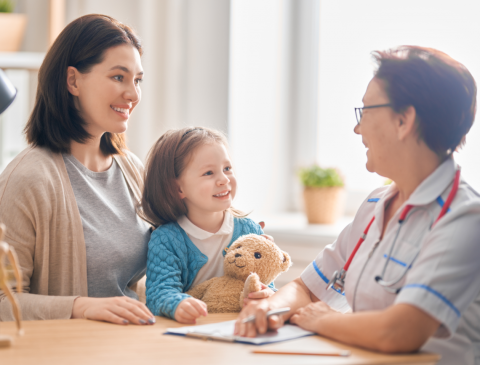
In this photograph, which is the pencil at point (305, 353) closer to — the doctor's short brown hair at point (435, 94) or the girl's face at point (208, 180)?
the doctor's short brown hair at point (435, 94)

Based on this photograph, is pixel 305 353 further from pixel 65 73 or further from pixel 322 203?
pixel 322 203

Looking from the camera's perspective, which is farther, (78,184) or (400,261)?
(78,184)

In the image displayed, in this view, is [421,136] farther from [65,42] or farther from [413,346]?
[65,42]

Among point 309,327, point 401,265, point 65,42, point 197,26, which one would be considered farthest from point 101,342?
point 197,26

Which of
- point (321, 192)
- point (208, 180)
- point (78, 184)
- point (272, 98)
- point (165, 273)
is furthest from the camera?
point (272, 98)

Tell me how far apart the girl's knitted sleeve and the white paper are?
136 mm

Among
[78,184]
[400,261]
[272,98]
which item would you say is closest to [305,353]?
[400,261]

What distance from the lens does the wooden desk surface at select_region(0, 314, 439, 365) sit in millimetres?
1023

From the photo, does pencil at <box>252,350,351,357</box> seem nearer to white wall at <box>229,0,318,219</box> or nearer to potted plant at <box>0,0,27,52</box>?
white wall at <box>229,0,318,219</box>

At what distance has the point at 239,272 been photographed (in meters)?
1.53

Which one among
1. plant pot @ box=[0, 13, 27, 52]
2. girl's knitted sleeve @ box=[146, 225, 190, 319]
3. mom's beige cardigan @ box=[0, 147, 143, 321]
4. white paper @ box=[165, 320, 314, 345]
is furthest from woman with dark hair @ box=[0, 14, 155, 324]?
plant pot @ box=[0, 13, 27, 52]

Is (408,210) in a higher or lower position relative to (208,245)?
higher

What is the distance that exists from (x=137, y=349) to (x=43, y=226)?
652mm

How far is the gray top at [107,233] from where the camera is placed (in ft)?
5.55
